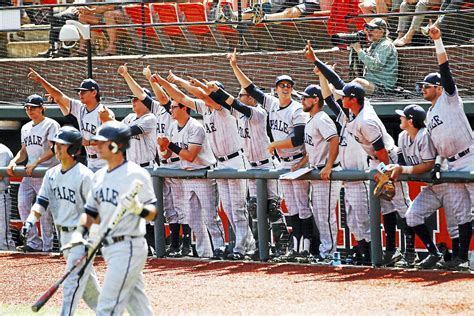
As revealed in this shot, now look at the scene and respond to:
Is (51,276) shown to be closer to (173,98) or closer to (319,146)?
(173,98)

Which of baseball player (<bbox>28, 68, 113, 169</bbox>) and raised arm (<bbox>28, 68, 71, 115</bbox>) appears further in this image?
raised arm (<bbox>28, 68, 71, 115</bbox>)

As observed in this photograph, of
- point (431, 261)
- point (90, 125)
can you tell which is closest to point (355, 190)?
point (431, 261)

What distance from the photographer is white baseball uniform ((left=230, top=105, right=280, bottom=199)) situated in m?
10.7

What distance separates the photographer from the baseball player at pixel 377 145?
31.3 ft

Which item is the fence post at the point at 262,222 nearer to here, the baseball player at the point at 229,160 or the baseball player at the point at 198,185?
the baseball player at the point at 229,160

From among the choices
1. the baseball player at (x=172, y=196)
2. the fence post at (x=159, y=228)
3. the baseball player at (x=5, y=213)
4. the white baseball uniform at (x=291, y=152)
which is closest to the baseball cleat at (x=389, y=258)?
the white baseball uniform at (x=291, y=152)

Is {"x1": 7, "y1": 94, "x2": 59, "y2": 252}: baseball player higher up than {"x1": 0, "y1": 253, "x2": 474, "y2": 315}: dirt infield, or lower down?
higher up

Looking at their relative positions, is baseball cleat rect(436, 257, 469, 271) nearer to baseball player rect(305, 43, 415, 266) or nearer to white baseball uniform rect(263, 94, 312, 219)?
baseball player rect(305, 43, 415, 266)

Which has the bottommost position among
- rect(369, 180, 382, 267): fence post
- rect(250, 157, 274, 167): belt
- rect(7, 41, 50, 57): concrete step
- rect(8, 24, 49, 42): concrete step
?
rect(369, 180, 382, 267): fence post

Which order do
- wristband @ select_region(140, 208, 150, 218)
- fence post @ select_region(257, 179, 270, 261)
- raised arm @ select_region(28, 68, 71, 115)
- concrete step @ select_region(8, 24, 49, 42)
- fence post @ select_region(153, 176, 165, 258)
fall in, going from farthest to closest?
concrete step @ select_region(8, 24, 49, 42), raised arm @ select_region(28, 68, 71, 115), fence post @ select_region(153, 176, 165, 258), fence post @ select_region(257, 179, 270, 261), wristband @ select_region(140, 208, 150, 218)

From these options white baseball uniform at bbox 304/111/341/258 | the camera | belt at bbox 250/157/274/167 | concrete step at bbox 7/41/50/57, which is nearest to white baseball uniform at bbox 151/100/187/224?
belt at bbox 250/157/274/167

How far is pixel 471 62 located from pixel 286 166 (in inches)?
104

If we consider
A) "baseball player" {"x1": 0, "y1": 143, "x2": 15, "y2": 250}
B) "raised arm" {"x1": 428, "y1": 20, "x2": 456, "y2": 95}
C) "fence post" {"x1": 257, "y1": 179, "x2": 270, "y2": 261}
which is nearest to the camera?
"raised arm" {"x1": 428, "y1": 20, "x2": 456, "y2": 95}

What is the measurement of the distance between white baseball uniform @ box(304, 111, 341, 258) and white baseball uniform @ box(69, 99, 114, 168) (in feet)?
8.35
